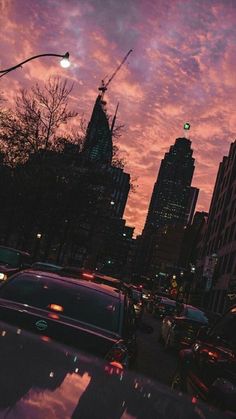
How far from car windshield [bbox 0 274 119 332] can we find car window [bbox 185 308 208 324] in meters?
10.6

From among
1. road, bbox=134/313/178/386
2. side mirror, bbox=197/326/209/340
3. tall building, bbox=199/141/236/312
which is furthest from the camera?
tall building, bbox=199/141/236/312

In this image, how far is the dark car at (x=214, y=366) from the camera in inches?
185

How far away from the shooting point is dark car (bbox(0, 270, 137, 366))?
222 inches

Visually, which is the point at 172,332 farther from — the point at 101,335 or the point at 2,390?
the point at 2,390

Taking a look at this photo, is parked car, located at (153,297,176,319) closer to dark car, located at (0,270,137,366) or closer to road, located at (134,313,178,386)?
road, located at (134,313,178,386)

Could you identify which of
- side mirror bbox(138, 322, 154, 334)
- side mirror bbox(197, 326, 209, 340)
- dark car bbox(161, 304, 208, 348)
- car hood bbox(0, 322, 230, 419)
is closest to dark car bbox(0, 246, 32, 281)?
dark car bbox(161, 304, 208, 348)

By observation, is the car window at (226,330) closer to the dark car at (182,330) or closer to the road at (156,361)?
the road at (156,361)

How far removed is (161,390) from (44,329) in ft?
8.03

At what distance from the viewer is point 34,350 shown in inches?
142

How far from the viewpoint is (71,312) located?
20.6 feet

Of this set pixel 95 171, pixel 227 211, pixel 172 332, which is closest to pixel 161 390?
pixel 172 332

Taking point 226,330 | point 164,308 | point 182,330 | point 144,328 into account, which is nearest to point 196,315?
point 182,330

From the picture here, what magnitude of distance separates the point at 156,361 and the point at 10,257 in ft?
24.9

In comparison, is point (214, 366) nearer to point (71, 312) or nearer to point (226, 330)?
point (226, 330)
